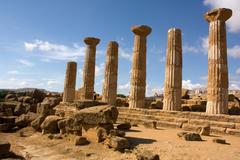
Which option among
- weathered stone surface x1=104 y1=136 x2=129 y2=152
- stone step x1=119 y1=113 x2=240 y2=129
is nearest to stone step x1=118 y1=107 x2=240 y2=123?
stone step x1=119 y1=113 x2=240 y2=129

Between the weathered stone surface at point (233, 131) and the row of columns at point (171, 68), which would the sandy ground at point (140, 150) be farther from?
the row of columns at point (171, 68)

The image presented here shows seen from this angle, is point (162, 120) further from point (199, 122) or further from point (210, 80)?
point (210, 80)

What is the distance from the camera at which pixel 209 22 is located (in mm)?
18734

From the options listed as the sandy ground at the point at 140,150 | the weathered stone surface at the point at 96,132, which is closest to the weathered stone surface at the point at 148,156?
the sandy ground at the point at 140,150

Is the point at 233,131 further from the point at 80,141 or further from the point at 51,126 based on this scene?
the point at 51,126

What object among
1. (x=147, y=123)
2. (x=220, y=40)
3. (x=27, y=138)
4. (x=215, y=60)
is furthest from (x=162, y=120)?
(x=27, y=138)

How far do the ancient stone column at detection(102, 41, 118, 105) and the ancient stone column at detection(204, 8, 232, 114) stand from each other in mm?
11533

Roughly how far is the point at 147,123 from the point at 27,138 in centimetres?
770

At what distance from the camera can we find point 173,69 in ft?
69.2

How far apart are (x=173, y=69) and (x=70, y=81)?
15654 millimetres

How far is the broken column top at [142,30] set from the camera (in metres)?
24.4

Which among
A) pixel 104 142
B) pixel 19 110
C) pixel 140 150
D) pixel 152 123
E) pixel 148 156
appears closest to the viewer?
pixel 148 156

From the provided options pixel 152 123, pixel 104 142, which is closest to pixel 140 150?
pixel 104 142

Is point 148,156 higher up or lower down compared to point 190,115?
lower down
